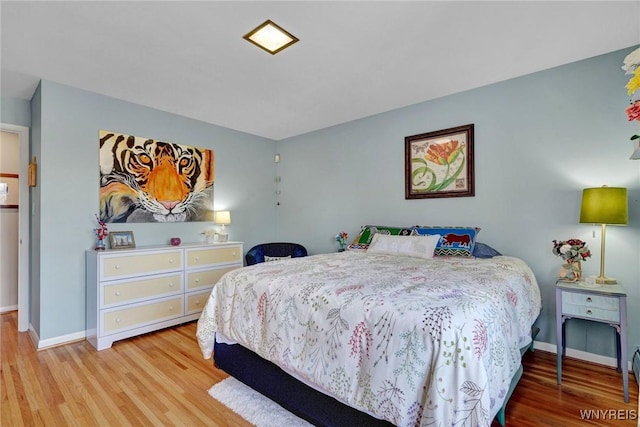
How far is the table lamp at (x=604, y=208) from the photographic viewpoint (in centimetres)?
211

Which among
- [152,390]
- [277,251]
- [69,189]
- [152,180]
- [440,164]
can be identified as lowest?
[152,390]

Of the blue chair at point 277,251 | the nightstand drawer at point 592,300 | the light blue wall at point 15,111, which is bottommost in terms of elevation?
the nightstand drawer at point 592,300

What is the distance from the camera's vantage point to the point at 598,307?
2039mm

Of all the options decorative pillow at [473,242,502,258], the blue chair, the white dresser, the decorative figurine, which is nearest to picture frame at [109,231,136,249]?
the decorative figurine

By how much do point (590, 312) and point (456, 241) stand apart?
102cm

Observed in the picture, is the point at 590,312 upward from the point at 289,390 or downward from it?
upward

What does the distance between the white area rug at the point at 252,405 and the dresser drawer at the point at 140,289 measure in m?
1.45

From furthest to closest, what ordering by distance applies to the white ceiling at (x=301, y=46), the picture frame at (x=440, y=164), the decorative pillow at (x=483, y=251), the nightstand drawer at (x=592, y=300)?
1. the picture frame at (x=440, y=164)
2. the decorative pillow at (x=483, y=251)
3. the nightstand drawer at (x=592, y=300)
4. the white ceiling at (x=301, y=46)

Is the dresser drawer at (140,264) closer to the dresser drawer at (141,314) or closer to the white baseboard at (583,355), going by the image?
the dresser drawer at (141,314)

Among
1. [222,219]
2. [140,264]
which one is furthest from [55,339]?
[222,219]

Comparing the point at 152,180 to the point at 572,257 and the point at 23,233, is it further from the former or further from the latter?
the point at 572,257

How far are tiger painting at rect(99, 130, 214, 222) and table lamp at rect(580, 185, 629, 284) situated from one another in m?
3.86

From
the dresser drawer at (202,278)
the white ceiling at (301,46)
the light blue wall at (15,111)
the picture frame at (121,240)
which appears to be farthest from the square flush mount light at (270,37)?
the light blue wall at (15,111)

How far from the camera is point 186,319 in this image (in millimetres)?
3398
